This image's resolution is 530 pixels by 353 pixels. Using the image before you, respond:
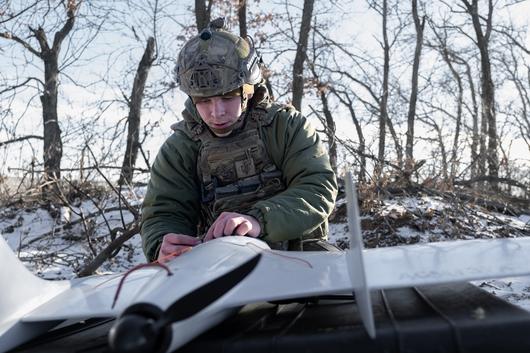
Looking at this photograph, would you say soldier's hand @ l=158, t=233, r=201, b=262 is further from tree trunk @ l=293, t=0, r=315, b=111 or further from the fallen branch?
tree trunk @ l=293, t=0, r=315, b=111

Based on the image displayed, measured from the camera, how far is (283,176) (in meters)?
2.45

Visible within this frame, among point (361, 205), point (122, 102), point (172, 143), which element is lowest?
point (361, 205)

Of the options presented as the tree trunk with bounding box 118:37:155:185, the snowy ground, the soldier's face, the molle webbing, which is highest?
the tree trunk with bounding box 118:37:155:185

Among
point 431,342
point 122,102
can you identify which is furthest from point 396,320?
point 122,102

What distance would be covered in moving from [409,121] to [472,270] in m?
12.8

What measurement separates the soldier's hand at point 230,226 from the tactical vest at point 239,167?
19.7 inches

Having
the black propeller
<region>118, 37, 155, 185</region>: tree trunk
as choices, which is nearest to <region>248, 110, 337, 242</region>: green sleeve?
the black propeller

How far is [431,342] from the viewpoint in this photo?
3.92 ft

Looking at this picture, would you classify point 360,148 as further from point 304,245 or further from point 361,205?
point 304,245

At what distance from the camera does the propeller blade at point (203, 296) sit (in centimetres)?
114

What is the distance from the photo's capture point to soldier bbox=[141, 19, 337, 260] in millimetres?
A: 2230

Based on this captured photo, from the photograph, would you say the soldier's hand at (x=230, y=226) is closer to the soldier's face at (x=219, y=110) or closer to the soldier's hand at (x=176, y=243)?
the soldier's hand at (x=176, y=243)

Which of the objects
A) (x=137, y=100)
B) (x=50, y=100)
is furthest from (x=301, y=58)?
(x=50, y=100)

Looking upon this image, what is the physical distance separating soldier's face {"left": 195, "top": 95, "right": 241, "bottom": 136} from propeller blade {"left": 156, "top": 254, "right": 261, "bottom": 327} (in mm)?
1010
